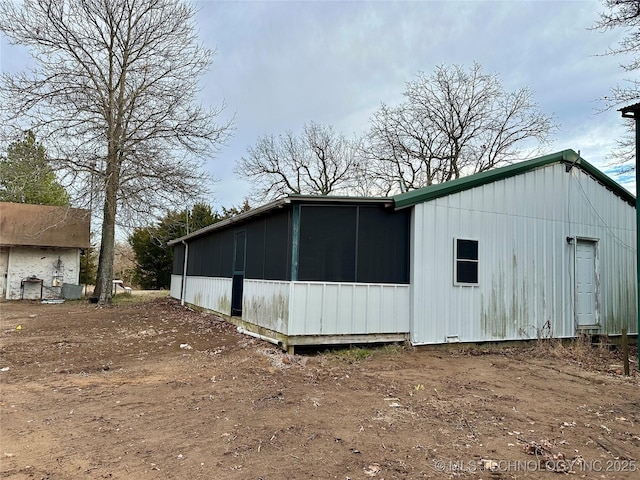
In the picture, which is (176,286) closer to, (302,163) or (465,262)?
(465,262)

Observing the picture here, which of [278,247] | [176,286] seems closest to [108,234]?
[176,286]

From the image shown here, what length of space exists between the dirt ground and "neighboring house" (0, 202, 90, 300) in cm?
1232

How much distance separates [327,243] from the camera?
23.7 ft

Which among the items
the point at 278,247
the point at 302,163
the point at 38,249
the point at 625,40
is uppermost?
the point at 302,163

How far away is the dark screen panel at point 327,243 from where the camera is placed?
23.4ft

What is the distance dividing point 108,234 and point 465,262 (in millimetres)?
15414

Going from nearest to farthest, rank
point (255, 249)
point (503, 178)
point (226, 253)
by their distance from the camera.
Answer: point (503, 178), point (255, 249), point (226, 253)

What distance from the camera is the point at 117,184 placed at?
650 inches

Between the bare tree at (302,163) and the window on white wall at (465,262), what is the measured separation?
21603 millimetres

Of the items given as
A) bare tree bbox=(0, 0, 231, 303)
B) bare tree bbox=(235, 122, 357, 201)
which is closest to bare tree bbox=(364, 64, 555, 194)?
bare tree bbox=(235, 122, 357, 201)

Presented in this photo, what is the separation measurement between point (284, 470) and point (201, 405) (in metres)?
1.83

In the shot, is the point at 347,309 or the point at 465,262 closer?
the point at 347,309

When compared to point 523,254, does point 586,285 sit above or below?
below

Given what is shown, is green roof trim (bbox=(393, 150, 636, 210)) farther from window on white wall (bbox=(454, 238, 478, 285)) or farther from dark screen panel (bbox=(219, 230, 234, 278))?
dark screen panel (bbox=(219, 230, 234, 278))
